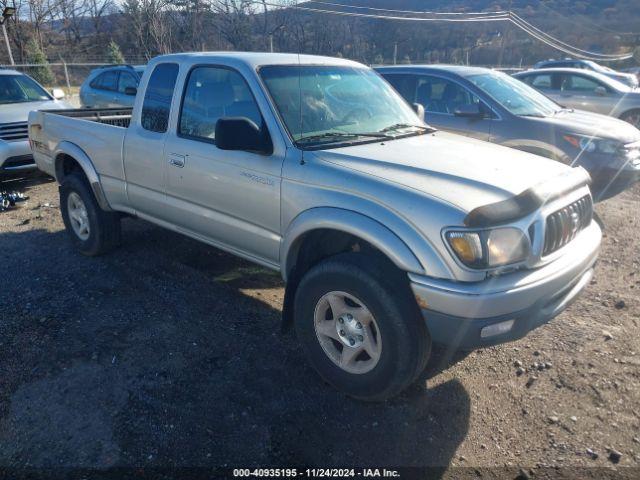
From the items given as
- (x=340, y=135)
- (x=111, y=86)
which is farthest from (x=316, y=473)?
(x=111, y=86)

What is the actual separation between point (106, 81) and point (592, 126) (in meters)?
9.92

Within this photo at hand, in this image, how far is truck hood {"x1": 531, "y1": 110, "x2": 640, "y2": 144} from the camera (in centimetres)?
597

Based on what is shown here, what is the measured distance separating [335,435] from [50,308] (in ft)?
8.93

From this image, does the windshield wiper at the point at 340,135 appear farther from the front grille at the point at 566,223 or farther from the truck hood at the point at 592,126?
the truck hood at the point at 592,126

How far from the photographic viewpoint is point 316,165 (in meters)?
3.00

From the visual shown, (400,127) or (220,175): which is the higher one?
(400,127)

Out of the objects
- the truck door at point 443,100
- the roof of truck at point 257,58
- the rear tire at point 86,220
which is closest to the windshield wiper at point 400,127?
the roof of truck at point 257,58

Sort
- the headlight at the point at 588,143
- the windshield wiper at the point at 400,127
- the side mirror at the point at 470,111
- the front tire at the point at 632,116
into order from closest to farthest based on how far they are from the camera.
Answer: the windshield wiper at the point at 400,127, the headlight at the point at 588,143, the side mirror at the point at 470,111, the front tire at the point at 632,116

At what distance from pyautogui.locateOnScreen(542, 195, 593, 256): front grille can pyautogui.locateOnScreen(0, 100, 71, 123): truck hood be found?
314 inches

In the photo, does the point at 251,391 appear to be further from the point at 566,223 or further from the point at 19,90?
the point at 19,90

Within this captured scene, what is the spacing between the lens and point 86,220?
509 centimetres

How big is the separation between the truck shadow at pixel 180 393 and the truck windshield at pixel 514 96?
4012mm

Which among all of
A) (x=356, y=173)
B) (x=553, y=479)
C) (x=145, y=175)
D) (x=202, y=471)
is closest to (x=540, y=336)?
(x=553, y=479)

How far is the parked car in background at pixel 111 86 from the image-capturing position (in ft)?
34.4
